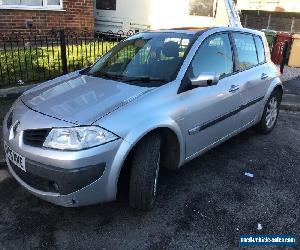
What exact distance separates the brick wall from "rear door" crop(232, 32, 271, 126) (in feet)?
23.4

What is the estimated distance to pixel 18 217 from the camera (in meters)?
3.28

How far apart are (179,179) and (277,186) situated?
107 centimetres

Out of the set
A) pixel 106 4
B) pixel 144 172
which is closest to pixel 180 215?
pixel 144 172

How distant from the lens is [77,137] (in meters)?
2.85

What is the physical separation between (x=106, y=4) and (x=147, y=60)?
9246 mm

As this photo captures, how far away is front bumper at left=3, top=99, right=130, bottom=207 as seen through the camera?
2809 millimetres

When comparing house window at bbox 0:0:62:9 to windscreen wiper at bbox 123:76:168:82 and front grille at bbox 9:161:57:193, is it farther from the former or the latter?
front grille at bbox 9:161:57:193

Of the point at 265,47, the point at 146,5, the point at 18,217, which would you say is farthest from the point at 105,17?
the point at 18,217

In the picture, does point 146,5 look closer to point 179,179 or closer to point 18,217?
point 179,179

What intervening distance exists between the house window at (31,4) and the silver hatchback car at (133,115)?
6592mm

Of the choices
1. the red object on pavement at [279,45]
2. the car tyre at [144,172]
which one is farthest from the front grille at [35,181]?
the red object on pavement at [279,45]

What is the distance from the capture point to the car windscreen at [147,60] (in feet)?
11.9

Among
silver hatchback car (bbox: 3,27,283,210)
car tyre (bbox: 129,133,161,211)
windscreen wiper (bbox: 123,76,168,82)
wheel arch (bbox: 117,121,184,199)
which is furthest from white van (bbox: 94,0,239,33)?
car tyre (bbox: 129,133,161,211)

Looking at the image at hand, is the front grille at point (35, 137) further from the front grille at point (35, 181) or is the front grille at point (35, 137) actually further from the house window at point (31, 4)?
the house window at point (31, 4)
